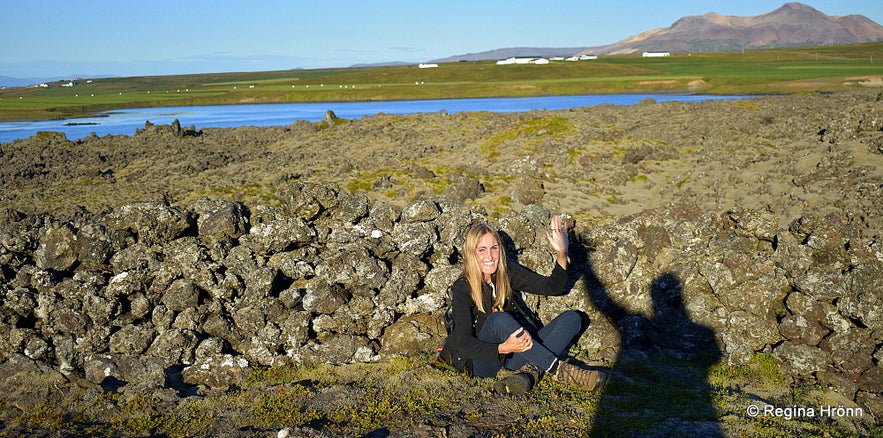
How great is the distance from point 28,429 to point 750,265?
10.9m

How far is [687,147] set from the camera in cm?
2561

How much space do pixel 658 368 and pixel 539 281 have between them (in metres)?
2.56

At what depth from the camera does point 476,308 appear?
8289 mm

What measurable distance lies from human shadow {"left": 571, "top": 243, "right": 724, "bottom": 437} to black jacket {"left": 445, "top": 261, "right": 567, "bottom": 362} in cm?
150

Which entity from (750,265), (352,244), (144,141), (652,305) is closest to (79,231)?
→ (352,244)

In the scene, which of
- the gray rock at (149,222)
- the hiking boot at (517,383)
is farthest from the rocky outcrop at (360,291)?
the hiking boot at (517,383)

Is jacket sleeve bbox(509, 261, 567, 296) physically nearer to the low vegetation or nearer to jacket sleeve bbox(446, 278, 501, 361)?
jacket sleeve bbox(446, 278, 501, 361)

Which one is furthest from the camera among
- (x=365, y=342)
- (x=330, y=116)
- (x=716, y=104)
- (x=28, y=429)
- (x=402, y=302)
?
(x=330, y=116)

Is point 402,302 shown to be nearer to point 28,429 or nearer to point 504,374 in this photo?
point 504,374

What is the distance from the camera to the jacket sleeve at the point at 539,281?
8.48m

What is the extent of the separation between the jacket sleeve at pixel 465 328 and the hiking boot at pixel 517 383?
36cm

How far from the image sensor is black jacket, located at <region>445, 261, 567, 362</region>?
7950 mm

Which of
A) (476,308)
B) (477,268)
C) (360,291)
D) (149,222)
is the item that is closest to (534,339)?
(476,308)

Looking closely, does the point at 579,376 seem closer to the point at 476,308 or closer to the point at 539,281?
the point at 539,281
